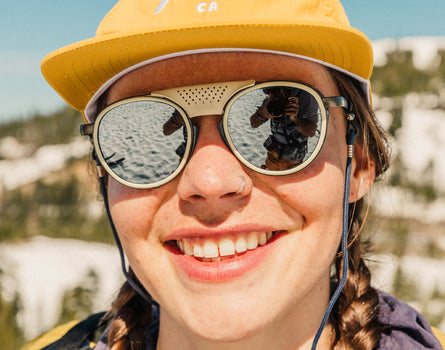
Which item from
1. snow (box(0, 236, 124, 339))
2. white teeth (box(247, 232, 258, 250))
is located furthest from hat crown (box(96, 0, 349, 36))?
snow (box(0, 236, 124, 339))

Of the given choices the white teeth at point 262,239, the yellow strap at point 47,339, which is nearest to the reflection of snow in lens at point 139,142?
the white teeth at point 262,239

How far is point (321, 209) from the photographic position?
4.32 ft

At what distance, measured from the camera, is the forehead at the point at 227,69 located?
129 centimetres

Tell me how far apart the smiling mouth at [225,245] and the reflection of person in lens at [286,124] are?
0.72 feet

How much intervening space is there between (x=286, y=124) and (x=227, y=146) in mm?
178

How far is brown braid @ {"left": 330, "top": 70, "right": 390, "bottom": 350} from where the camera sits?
1.55 metres

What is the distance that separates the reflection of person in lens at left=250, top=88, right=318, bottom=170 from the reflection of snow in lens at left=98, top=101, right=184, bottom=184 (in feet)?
0.83

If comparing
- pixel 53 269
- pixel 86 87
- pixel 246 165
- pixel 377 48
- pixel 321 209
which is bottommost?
pixel 53 269

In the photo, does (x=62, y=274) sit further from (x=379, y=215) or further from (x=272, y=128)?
(x=272, y=128)

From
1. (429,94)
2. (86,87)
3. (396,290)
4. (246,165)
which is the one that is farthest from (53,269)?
(429,94)

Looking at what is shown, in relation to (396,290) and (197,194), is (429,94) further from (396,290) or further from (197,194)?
(197,194)

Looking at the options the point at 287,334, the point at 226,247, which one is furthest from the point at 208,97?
the point at 287,334

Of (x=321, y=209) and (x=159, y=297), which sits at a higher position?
(x=321, y=209)

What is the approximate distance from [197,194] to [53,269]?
204 inches
